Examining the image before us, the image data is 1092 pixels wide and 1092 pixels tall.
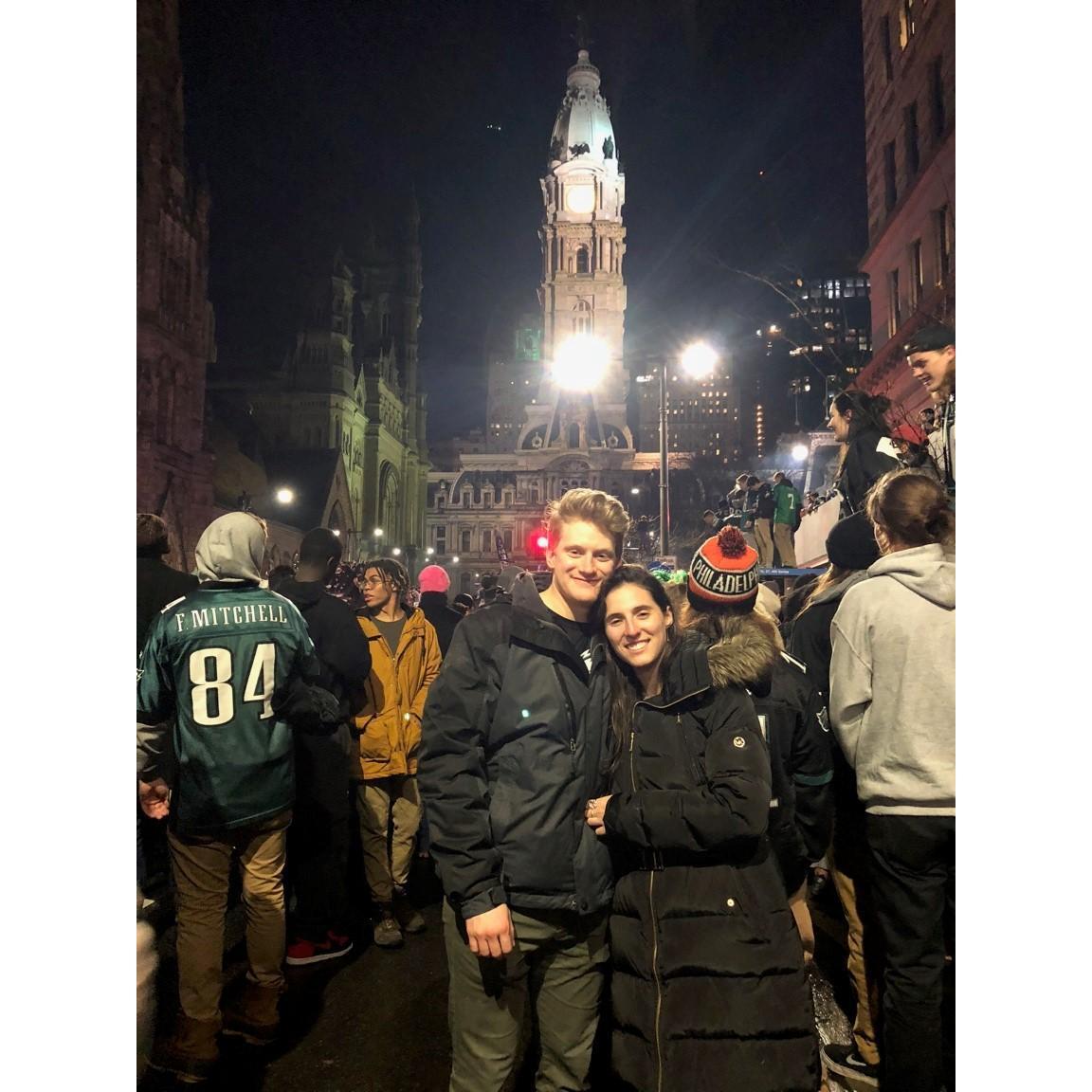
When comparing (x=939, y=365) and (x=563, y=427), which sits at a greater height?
(x=563, y=427)

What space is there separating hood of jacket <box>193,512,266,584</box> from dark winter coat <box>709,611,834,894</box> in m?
1.87

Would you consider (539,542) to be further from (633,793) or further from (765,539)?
(765,539)

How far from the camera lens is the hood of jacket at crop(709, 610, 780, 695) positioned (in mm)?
2219

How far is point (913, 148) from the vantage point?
4891 mm

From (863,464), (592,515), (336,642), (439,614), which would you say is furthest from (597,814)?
(439,614)

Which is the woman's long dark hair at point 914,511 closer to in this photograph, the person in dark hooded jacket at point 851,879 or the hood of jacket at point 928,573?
the hood of jacket at point 928,573

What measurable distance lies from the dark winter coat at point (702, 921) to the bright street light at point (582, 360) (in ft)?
252

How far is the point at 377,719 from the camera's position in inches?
173

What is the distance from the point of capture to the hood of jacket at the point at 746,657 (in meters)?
2.22

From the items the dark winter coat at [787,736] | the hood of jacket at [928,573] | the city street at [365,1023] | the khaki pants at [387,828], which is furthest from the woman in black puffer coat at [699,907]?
the khaki pants at [387,828]

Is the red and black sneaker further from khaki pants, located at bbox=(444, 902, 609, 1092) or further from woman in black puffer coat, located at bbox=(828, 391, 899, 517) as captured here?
woman in black puffer coat, located at bbox=(828, 391, 899, 517)

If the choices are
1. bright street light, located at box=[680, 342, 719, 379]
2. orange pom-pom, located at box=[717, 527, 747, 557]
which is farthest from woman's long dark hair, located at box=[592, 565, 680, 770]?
bright street light, located at box=[680, 342, 719, 379]

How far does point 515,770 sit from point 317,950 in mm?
2549
